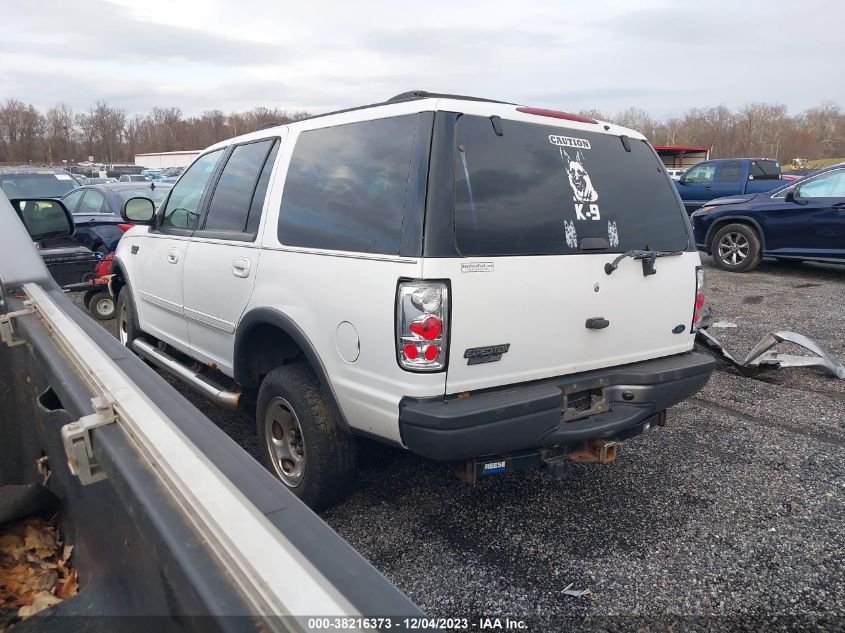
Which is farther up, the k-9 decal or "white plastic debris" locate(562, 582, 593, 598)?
the k-9 decal

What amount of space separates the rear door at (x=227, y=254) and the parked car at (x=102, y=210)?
420cm

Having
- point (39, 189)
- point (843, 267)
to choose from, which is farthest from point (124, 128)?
point (843, 267)

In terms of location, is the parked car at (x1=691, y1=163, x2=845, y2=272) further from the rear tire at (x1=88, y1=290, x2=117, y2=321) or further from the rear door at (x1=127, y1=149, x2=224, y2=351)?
the rear tire at (x1=88, y1=290, x2=117, y2=321)

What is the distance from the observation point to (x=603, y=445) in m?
2.93

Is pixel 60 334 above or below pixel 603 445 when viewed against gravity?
above

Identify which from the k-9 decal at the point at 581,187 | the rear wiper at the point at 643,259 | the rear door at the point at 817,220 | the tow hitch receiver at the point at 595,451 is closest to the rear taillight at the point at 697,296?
the rear wiper at the point at 643,259

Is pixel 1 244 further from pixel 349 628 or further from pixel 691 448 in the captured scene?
pixel 691 448

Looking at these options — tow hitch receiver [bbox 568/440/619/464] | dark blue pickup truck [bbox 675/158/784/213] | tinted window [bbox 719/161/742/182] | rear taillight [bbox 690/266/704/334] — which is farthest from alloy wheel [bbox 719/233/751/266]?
tow hitch receiver [bbox 568/440/619/464]

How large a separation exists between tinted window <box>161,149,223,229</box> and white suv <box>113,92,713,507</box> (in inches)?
26.1

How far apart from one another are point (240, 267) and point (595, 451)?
2.18m

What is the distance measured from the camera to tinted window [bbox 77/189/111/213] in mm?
9328

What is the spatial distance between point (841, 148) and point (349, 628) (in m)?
87.4

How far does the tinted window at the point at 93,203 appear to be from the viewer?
933cm

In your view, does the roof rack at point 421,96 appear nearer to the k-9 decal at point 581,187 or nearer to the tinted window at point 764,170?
the k-9 decal at point 581,187
